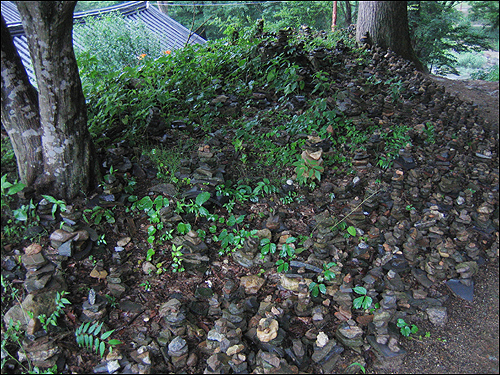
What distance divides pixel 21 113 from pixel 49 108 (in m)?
0.21

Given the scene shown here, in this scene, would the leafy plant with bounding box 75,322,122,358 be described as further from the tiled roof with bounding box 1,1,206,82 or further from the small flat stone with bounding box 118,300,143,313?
the tiled roof with bounding box 1,1,206,82

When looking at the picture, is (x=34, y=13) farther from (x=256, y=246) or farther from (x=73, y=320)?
(x=256, y=246)

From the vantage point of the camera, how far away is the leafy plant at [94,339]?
6.23ft

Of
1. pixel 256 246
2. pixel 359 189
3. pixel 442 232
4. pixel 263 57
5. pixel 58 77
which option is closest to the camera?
pixel 58 77

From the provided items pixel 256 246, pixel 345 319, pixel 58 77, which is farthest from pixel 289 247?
pixel 58 77

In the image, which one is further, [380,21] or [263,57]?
[380,21]

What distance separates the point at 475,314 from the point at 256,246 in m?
1.55

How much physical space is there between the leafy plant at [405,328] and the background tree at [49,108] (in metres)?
2.38

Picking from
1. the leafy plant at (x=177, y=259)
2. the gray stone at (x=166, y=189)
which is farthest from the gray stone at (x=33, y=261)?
the gray stone at (x=166, y=189)

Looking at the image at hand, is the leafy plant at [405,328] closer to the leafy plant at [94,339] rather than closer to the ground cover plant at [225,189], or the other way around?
the ground cover plant at [225,189]

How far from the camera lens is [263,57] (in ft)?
14.6

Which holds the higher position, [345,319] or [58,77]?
[58,77]

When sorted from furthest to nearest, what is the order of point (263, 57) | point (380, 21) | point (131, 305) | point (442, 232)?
point (380, 21) < point (263, 57) < point (442, 232) < point (131, 305)

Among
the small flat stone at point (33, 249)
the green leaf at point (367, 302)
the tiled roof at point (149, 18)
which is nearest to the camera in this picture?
the small flat stone at point (33, 249)
